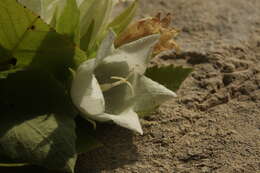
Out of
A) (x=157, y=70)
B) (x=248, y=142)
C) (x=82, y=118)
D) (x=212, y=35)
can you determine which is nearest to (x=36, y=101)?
(x=82, y=118)

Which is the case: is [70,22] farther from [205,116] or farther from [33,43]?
[205,116]

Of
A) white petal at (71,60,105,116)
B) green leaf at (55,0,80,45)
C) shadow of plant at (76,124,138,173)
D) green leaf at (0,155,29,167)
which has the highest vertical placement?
green leaf at (55,0,80,45)

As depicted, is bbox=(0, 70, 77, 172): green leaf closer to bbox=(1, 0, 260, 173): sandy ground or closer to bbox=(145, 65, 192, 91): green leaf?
bbox=(1, 0, 260, 173): sandy ground

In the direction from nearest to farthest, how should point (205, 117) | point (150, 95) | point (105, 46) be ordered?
point (105, 46), point (150, 95), point (205, 117)

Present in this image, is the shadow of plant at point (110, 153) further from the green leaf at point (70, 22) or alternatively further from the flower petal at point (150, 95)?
the green leaf at point (70, 22)

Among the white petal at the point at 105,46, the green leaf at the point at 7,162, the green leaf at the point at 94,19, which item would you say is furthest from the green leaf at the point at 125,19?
the green leaf at the point at 7,162

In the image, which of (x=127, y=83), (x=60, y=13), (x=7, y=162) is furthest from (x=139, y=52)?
(x=7, y=162)

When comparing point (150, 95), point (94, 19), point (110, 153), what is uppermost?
point (94, 19)

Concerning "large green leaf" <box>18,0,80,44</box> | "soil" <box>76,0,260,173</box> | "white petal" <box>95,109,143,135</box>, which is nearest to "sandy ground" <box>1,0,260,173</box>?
"soil" <box>76,0,260,173</box>
